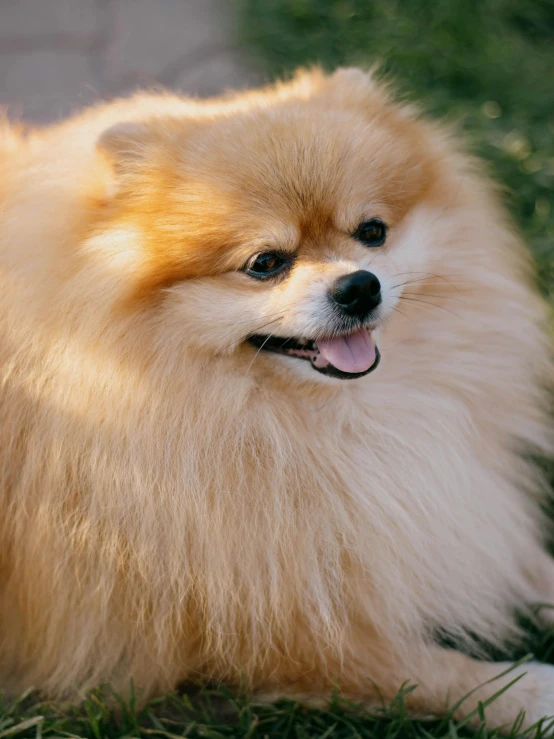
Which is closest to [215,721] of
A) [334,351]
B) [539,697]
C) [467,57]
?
[539,697]

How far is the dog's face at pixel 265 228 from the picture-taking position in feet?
4.88

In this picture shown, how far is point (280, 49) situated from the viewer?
368cm

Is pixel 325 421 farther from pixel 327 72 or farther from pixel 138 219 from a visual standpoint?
pixel 327 72

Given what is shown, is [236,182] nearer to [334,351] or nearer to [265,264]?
[265,264]

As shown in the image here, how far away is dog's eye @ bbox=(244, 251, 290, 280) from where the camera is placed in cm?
153

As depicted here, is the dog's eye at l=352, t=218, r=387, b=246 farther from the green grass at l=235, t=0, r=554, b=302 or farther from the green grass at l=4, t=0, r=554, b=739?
the green grass at l=235, t=0, r=554, b=302

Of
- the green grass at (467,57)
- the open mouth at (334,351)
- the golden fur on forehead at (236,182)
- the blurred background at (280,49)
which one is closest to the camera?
the golden fur on forehead at (236,182)

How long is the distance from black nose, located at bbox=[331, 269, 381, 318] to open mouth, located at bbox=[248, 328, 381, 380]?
4.0 inches

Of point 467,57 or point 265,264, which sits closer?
point 265,264

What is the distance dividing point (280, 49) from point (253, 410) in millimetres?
2635

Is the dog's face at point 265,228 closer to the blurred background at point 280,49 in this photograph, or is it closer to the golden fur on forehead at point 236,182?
the golden fur on forehead at point 236,182

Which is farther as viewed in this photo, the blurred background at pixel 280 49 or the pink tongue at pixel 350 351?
the blurred background at pixel 280 49

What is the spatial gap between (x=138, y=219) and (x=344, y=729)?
1.17 metres

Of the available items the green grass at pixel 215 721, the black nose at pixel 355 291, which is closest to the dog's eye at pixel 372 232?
the black nose at pixel 355 291
